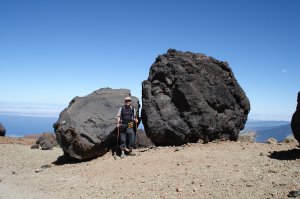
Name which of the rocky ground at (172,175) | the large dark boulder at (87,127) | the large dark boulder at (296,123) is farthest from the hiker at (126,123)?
the large dark boulder at (296,123)

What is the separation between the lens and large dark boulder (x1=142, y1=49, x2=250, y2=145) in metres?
18.4

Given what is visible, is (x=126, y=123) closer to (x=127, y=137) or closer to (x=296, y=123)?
(x=127, y=137)

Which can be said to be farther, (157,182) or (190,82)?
(190,82)

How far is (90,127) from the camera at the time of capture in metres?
18.0

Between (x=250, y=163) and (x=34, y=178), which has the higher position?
(x=250, y=163)

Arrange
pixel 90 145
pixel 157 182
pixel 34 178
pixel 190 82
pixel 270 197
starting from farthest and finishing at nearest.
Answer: pixel 190 82 → pixel 90 145 → pixel 34 178 → pixel 157 182 → pixel 270 197

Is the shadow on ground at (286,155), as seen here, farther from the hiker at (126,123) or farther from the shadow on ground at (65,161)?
the shadow on ground at (65,161)

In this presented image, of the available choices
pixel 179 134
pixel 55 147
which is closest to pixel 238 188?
pixel 179 134

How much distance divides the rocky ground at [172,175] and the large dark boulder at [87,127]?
2.06ft

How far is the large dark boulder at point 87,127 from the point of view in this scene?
17.7 meters

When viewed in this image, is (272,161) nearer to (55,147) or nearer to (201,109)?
(201,109)

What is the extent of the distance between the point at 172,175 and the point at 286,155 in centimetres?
459

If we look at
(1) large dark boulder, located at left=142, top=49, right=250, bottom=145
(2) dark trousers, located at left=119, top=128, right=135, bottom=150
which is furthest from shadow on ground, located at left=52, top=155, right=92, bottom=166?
(1) large dark boulder, located at left=142, top=49, right=250, bottom=145

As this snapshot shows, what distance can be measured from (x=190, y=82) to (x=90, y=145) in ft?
19.1
